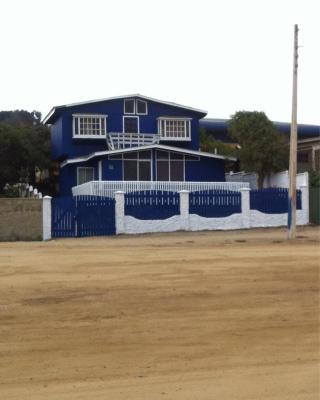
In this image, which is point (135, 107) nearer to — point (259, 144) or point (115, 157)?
point (115, 157)

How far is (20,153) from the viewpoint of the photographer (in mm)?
40469

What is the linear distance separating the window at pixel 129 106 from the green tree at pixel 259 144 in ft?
20.0

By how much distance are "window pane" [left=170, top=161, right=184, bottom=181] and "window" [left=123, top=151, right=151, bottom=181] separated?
138cm

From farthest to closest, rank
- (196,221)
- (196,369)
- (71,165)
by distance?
1. (71,165)
2. (196,221)
3. (196,369)

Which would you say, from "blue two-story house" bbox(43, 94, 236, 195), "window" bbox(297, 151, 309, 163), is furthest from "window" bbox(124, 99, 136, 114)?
"window" bbox(297, 151, 309, 163)

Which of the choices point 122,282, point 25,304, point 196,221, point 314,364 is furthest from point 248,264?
point 196,221

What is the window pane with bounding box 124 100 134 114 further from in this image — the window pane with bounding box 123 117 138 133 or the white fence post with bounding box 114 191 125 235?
the white fence post with bounding box 114 191 125 235

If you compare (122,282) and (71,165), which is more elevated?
(71,165)

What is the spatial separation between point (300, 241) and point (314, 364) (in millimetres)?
15497

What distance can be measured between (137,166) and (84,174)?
363 cm

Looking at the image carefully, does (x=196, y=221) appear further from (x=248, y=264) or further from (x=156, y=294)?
(x=156, y=294)

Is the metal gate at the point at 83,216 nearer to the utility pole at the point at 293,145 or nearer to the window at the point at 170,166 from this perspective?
the utility pole at the point at 293,145

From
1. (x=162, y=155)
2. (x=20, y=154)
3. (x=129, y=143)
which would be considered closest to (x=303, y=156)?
(x=162, y=155)

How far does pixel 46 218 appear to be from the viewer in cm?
2622
